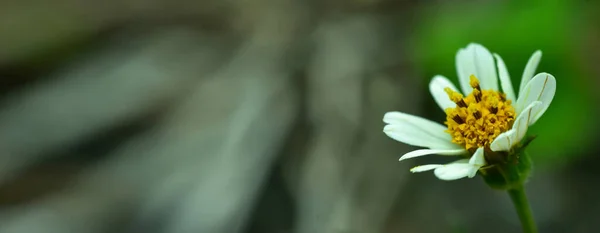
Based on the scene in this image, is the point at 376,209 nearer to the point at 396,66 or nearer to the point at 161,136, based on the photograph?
the point at 396,66

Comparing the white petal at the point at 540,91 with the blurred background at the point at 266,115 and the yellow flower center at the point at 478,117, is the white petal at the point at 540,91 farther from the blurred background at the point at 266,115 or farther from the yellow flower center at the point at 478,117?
the blurred background at the point at 266,115

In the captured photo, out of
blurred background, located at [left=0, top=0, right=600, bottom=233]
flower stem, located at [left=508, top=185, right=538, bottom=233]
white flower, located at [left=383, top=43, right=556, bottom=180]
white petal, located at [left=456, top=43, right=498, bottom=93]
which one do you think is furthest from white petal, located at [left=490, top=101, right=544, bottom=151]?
blurred background, located at [left=0, top=0, right=600, bottom=233]

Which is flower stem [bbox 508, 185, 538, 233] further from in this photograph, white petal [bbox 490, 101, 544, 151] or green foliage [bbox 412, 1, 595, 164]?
green foliage [bbox 412, 1, 595, 164]

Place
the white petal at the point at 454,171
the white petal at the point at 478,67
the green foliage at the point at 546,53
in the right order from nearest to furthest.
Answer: the white petal at the point at 454,171 → the white petal at the point at 478,67 → the green foliage at the point at 546,53

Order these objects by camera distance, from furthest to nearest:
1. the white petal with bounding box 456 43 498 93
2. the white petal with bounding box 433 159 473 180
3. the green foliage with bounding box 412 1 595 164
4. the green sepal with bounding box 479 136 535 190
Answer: the green foliage with bounding box 412 1 595 164, the white petal with bounding box 456 43 498 93, the green sepal with bounding box 479 136 535 190, the white petal with bounding box 433 159 473 180

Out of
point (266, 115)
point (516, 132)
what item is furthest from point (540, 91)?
point (266, 115)

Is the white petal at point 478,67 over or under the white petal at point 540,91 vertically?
over

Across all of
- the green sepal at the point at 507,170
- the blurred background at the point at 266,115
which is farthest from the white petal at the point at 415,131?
the blurred background at the point at 266,115
